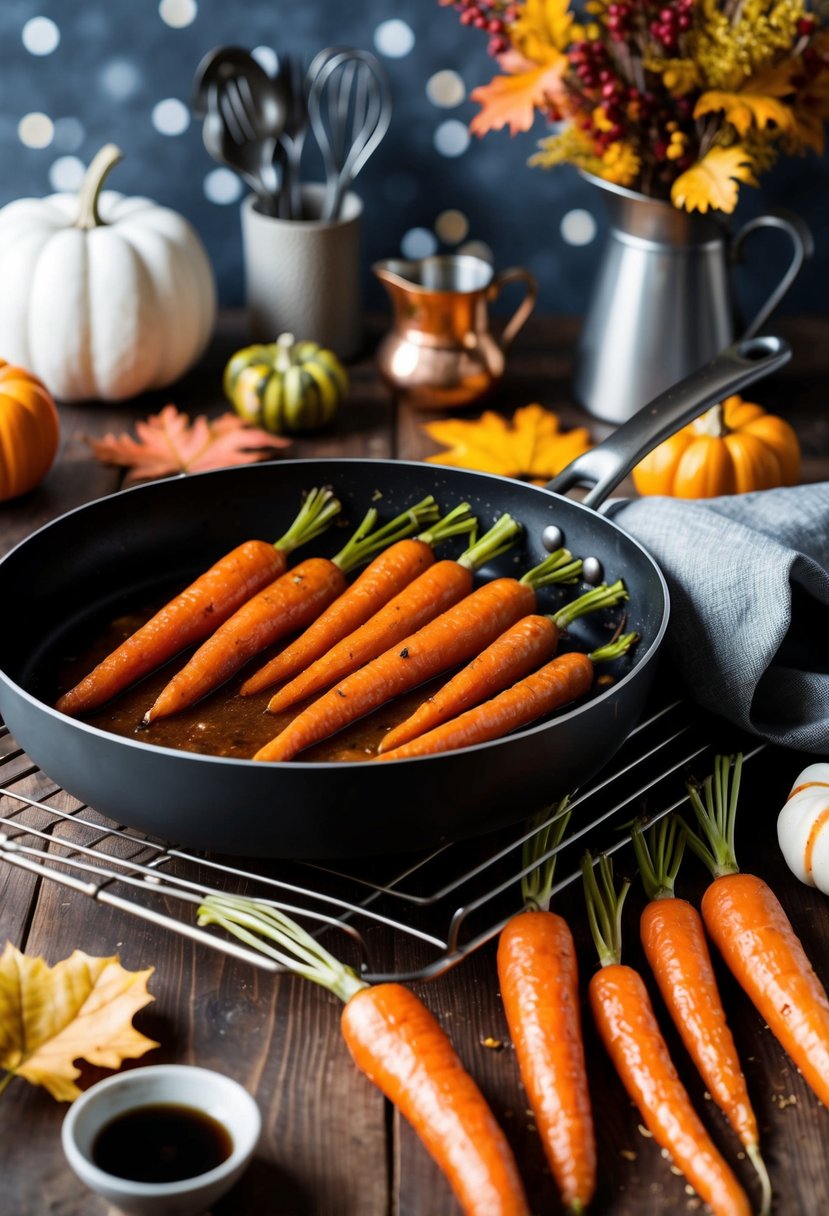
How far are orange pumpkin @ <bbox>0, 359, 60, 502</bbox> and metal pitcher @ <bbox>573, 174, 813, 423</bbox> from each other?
32.2 inches

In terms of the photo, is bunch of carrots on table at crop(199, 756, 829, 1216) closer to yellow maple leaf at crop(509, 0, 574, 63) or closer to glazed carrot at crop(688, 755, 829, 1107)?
glazed carrot at crop(688, 755, 829, 1107)

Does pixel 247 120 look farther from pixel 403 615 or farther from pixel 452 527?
pixel 403 615

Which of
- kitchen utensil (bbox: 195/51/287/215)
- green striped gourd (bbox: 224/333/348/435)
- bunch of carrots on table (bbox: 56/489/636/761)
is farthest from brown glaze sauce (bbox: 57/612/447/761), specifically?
kitchen utensil (bbox: 195/51/287/215)

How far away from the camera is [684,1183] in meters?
0.84

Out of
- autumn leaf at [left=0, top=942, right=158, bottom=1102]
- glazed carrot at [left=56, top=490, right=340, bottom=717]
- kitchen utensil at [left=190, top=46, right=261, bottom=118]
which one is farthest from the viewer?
kitchen utensil at [left=190, top=46, right=261, bottom=118]

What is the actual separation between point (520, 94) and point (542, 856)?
1.19 m

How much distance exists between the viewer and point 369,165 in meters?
2.20

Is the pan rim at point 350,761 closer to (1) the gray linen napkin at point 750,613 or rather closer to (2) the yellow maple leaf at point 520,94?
(1) the gray linen napkin at point 750,613

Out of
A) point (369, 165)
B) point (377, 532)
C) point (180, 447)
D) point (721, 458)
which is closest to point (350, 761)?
point (377, 532)

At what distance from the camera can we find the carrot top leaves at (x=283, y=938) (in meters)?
0.92

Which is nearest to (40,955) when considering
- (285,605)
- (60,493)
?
(285,605)

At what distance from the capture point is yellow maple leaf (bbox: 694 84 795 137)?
164cm

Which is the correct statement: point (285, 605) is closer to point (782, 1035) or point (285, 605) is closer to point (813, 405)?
point (782, 1035)

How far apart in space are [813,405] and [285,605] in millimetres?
1085
